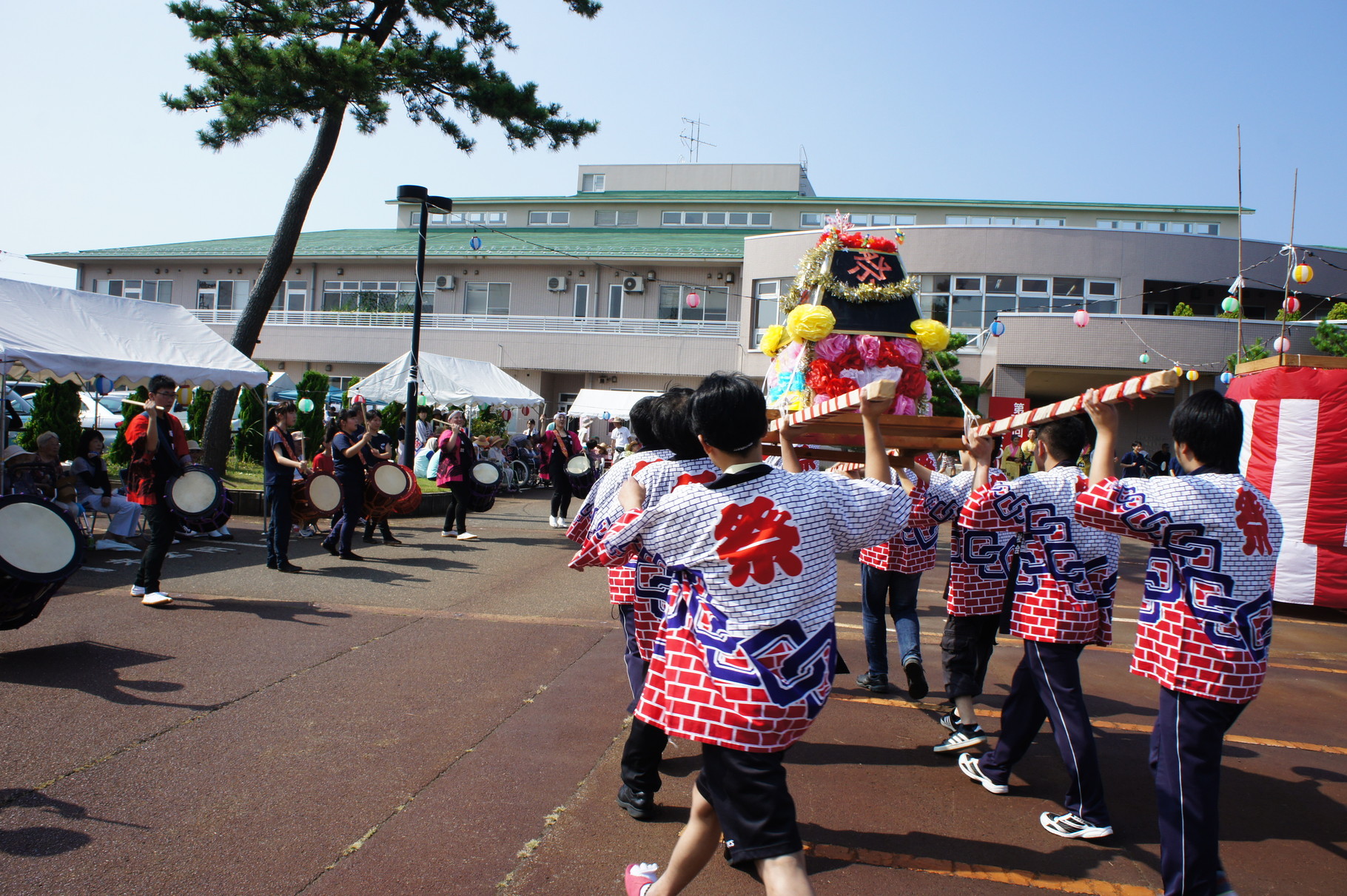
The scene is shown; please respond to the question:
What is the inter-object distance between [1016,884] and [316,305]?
33778mm

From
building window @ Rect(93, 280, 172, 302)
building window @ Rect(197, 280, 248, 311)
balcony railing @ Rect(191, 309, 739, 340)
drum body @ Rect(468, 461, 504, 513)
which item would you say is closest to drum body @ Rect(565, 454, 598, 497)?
drum body @ Rect(468, 461, 504, 513)

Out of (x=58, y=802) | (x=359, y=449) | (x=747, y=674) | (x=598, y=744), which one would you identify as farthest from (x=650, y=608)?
(x=359, y=449)

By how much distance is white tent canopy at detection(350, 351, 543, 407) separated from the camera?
1936 centimetres

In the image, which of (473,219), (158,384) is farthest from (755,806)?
(473,219)

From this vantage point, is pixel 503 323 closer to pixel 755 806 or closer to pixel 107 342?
pixel 107 342

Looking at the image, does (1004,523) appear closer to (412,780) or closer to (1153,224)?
(412,780)

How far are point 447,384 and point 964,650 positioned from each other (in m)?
17.4

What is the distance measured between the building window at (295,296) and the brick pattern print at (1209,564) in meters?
34.0

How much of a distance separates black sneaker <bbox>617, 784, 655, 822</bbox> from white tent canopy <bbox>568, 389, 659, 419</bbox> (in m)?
20.5

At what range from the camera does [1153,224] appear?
3039 centimetres

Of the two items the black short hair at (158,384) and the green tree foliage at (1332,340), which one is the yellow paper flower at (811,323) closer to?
the black short hair at (158,384)

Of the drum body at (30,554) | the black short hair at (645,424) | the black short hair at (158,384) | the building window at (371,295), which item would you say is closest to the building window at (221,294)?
the building window at (371,295)

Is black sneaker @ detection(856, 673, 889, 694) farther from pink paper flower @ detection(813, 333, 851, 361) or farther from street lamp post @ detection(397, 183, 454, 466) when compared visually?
street lamp post @ detection(397, 183, 454, 466)

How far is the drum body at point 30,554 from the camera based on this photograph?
5.21m
